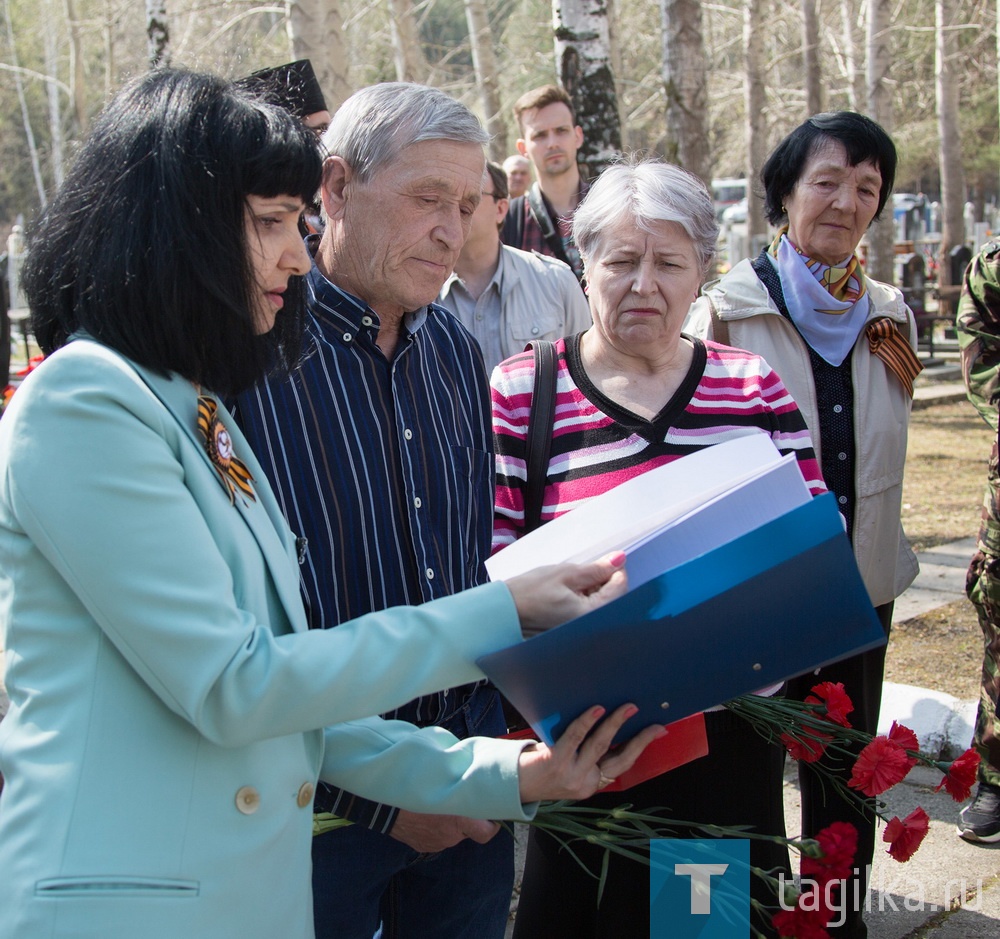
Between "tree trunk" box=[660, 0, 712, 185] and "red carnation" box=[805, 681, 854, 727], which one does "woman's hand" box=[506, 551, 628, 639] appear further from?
"tree trunk" box=[660, 0, 712, 185]

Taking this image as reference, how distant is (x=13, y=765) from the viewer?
1377 millimetres

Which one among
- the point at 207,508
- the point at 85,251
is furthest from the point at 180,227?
the point at 207,508

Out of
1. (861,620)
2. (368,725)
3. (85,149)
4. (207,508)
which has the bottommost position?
(368,725)

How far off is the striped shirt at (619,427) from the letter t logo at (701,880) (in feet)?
2.50

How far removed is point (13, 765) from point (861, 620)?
3.47 feet

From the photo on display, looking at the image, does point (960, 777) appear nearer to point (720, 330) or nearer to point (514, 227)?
point (720, 330)

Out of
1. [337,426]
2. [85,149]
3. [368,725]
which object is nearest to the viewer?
[85,149]

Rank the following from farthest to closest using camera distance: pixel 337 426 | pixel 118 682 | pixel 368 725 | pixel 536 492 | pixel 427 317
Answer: pixel 536 492
pixel 427 317
pixel 337 426
pixel 368 725
pixel 118 682

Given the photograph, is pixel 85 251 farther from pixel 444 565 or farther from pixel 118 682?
pixel 444 565

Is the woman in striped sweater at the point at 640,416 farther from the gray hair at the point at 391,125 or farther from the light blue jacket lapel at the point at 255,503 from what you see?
the light blue jacket lapel at the point at 255,503

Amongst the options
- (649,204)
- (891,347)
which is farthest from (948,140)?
(649,204)

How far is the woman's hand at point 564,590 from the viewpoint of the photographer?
1.44 metres

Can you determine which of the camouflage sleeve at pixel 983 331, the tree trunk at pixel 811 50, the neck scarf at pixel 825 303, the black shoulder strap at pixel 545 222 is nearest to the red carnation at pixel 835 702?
the neck scarf at pixel 825 303

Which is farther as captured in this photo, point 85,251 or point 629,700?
point 629,700
